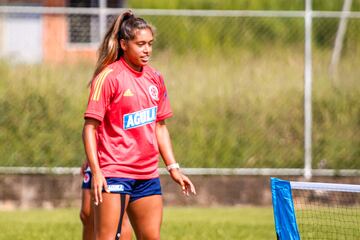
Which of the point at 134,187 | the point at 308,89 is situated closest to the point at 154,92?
the point at 134,187

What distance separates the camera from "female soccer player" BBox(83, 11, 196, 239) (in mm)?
7316

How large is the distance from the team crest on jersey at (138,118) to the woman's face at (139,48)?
0.34 metres

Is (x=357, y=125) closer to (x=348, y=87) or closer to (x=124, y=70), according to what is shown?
(x=348, y=87)

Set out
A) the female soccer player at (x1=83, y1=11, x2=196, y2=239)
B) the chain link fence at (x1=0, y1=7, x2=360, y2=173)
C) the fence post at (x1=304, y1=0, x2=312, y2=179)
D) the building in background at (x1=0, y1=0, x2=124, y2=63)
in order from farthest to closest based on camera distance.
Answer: the building in background at (x1=0, y1=0, x2=124, y2=63) < the fence post at (x1=304, y1=0, x2=312, y2=179) < the chain link fence at (x1=0, y1=7, x2=360, y2=173) < the female soccer player at (x1=83, y1=11, x2=196, y2=239)

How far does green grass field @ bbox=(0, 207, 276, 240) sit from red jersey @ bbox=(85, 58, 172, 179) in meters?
4.72

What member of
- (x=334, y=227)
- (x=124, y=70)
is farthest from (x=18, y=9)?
(x=124, y=70)

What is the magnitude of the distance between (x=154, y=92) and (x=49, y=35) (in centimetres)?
1021

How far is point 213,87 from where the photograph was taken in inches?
671

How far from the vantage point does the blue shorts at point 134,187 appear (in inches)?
Result: 290

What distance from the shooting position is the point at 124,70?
24.4 feet

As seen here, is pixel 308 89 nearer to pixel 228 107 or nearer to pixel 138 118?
pixel 228 107

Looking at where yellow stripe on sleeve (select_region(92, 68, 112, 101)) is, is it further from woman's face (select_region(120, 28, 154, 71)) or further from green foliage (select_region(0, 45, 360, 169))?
green foliage (select_region(0, 45, 360, 169))

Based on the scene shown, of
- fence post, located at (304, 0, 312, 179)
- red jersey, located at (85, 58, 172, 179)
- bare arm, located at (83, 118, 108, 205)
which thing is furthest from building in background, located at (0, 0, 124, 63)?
bare arm, located at (83, 118, 108, 205)

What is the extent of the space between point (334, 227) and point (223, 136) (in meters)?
4.69
